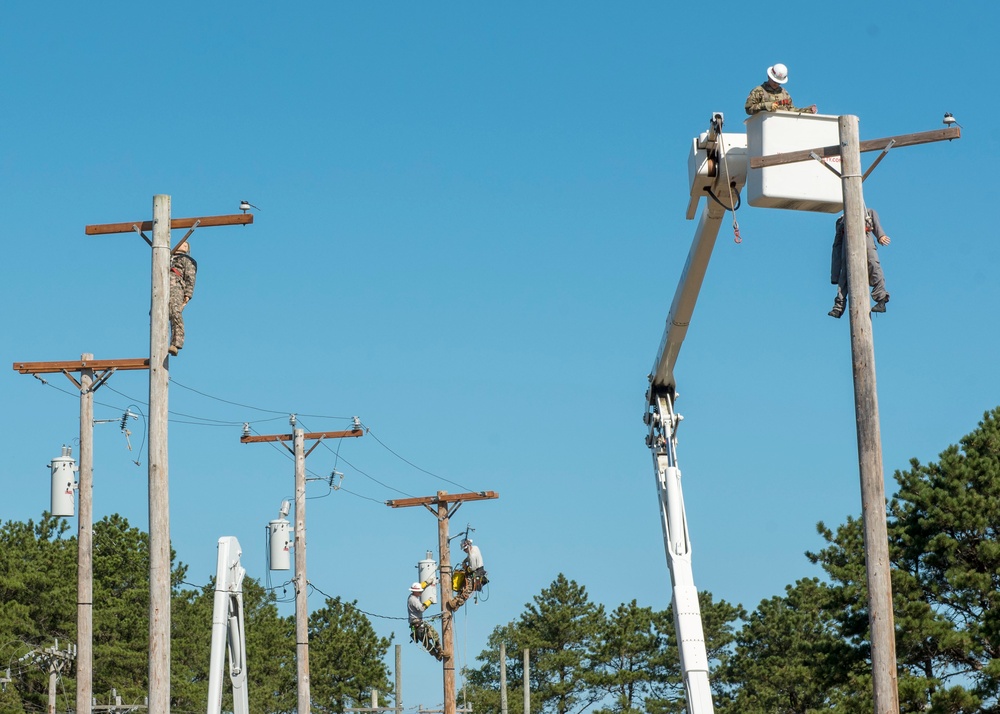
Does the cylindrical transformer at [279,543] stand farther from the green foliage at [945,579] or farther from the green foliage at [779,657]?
the green foliage at [779,657]

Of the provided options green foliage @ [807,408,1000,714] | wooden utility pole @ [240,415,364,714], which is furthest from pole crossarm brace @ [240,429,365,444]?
green foliage @ [807,408,1000,714]

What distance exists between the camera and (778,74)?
12.9 meters

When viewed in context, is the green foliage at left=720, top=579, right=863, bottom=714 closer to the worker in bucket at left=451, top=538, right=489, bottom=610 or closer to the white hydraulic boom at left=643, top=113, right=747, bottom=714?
the worker in bucket at left=451, top=538, right=489, bottom=610

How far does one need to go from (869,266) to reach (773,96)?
1746 millimetres

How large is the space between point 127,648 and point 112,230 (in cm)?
3883

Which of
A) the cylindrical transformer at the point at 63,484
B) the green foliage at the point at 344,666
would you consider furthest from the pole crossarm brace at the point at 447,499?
the green foliage at the point at 344,666

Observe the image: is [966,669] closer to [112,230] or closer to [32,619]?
[112,230]

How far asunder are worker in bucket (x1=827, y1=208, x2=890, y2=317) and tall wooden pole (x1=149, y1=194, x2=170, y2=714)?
6136mm

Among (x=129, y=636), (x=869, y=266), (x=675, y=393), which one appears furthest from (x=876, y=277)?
(x=129, y=636)

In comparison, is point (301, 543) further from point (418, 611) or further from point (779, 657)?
point (779, 657)

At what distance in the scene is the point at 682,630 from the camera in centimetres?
1555

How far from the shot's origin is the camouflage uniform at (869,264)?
1182 centimetres

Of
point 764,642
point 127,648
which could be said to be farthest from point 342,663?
point 764,642

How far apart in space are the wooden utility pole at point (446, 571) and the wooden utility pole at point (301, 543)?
3592 mm
